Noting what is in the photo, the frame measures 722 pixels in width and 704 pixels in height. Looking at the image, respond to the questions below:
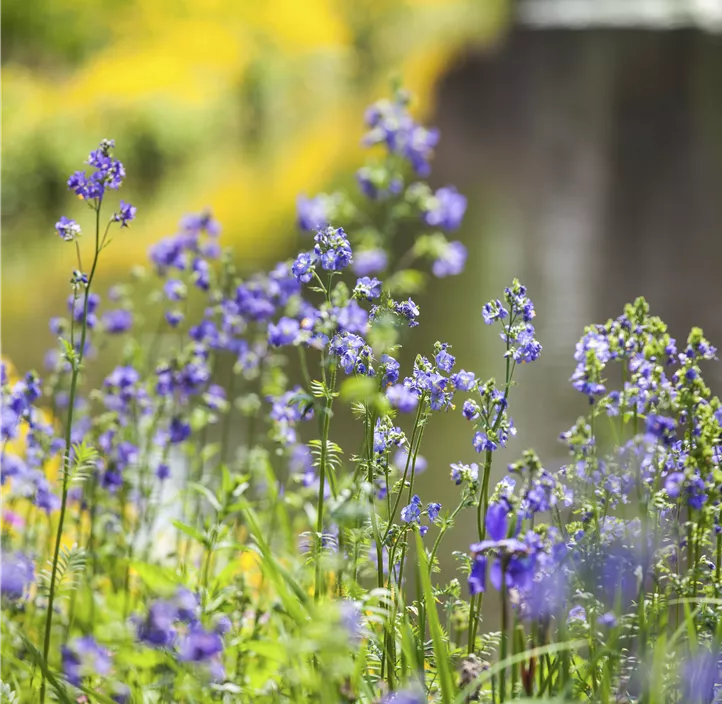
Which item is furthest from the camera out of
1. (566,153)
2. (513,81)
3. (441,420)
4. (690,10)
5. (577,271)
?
(690,10)

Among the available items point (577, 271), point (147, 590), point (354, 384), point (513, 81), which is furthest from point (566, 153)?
point (354, 384)

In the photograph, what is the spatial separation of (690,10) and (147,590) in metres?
25.4

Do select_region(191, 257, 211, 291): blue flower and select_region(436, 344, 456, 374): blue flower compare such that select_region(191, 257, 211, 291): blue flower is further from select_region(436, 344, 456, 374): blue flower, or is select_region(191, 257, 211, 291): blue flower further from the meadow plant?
select_region(436, 344, 456, 374): blue flower

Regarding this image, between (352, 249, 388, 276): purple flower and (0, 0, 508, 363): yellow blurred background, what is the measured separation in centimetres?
347

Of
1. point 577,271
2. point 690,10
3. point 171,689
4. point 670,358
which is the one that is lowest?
point 171,689

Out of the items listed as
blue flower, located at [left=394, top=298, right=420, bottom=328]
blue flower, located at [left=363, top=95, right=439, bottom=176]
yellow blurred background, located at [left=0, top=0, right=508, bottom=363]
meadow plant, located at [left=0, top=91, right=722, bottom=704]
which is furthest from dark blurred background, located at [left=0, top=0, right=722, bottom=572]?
blue flower, located at [left=394, top=298, right=420, bottom=328]

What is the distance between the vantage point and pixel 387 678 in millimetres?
1733

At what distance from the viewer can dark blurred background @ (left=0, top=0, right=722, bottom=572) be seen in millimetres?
7012

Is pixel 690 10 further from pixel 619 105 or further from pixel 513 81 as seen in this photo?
pixel 619 105

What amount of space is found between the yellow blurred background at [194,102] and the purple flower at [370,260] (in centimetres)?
347

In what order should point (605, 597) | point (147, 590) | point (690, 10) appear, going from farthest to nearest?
1. point (690, 10)
2. point (147, 590)
3. point (605, 597)

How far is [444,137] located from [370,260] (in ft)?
41.1

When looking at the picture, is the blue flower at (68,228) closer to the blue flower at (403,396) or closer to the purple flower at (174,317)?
the blue flower at (403,396)

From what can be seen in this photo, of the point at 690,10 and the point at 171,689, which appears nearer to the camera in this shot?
the point at 171,689
